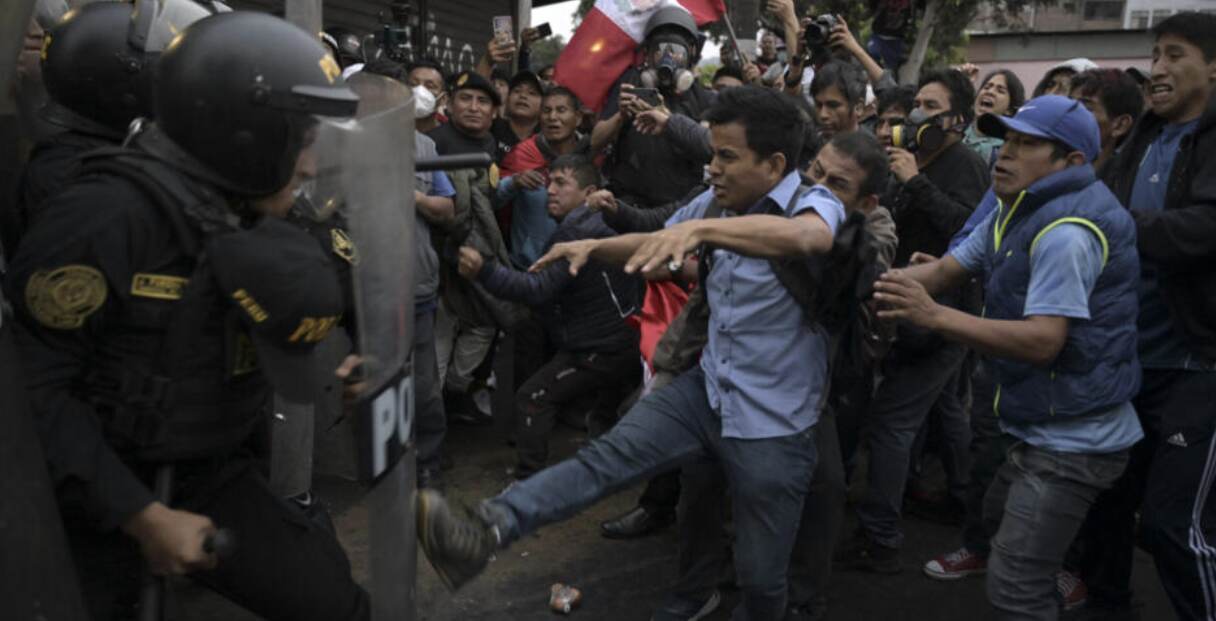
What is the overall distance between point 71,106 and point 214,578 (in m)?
1.32

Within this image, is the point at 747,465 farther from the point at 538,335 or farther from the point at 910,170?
the point at 538,335

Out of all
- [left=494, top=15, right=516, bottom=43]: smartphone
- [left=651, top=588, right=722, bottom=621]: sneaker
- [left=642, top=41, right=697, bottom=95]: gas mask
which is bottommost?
[left=651, top=588, right=722, bottom=621]: sneaker

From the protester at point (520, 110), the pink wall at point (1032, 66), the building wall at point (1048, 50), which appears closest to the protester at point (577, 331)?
the protester at point (520, 110)

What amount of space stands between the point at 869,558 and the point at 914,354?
0.87 metres

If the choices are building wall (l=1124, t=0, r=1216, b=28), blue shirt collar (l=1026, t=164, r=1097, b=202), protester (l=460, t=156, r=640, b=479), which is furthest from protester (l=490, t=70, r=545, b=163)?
building wall (l=1124, t=0, r=1216, b=28)

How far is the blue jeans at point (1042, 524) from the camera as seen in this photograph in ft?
9.26

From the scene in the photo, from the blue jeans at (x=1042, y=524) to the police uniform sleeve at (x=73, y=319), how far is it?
227 cm

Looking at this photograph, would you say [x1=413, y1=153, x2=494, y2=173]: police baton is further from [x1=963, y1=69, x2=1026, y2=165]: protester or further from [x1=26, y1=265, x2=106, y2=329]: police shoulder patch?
[x1=963, y1=69, x2=1026, y2=165]: protester

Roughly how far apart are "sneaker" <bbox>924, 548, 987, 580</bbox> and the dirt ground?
4 centimetres

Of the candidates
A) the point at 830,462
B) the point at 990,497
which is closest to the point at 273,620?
the point at 830,462

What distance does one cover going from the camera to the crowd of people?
196 centimetres

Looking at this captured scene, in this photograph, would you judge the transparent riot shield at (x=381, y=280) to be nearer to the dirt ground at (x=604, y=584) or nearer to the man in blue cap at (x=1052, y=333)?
the man in blue cap at (x=1052, y=333)

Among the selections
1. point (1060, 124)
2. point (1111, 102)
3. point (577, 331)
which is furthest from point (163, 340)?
point (1111, 102)

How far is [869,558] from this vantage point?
4.16 metres
